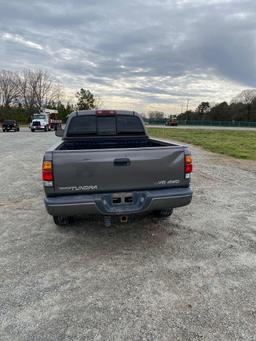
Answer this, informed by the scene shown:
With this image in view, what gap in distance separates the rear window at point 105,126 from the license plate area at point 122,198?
7.43ft

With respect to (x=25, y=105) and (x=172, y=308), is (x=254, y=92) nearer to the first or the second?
(x=25, y=105)

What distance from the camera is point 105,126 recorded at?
17.4 feet

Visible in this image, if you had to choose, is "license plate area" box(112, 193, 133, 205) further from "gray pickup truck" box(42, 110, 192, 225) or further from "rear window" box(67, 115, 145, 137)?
"rear window" box(67, 115, 145, 137)

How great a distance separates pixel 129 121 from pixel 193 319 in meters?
3.98

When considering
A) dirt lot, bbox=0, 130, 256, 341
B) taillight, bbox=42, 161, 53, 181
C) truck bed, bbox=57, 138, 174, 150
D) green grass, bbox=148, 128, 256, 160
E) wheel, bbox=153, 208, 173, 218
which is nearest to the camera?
dirt lot, bbox=0, 130, 256, 341

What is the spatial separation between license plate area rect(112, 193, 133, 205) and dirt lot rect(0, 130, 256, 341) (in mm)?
716

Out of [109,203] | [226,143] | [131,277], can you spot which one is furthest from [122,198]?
[226,143]

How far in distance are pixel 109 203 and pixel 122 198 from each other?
18cm

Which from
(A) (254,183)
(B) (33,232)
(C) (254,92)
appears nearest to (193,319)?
(B) (33,232)

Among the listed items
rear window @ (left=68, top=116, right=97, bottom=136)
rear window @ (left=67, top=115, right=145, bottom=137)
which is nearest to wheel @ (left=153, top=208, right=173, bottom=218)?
rear window @ (left=67, top=115, right=145, bottom=137)

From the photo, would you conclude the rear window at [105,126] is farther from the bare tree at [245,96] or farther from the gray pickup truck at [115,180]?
the bare tree at [245,96]

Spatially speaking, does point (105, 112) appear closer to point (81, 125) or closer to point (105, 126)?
point (105, 126)

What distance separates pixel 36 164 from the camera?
10.0 meters

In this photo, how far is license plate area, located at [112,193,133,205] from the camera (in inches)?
131
